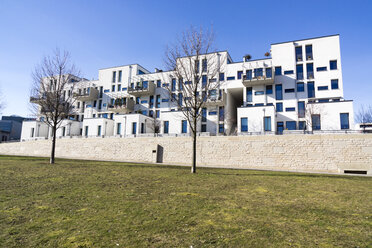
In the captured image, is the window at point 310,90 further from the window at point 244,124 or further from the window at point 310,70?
the window at point 244,124

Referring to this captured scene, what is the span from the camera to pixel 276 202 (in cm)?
659

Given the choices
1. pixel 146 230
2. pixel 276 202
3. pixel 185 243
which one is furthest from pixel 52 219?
pixel 276 202

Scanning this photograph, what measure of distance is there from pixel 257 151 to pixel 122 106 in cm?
3178

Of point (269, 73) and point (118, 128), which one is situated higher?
point (269, 73)

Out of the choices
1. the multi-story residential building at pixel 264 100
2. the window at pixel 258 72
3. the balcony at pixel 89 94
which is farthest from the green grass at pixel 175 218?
the balcony at pixel 89 94

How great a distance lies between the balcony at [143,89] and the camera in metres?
44.8

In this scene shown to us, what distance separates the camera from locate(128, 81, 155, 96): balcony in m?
44.8

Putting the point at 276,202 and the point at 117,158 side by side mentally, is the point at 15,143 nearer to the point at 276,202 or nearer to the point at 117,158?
the point at 117,158

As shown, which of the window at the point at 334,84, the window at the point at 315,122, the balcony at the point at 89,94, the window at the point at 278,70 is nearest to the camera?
the window at the point at 315,122

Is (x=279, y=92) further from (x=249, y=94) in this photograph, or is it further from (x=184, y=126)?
(x=184, y=126)

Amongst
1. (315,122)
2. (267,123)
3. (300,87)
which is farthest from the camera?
(300,87)

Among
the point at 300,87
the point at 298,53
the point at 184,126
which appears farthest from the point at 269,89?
the point at 184,126

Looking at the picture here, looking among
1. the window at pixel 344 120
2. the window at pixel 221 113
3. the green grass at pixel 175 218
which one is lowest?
the green grass at pixel 175 218

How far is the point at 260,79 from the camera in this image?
3562cm
